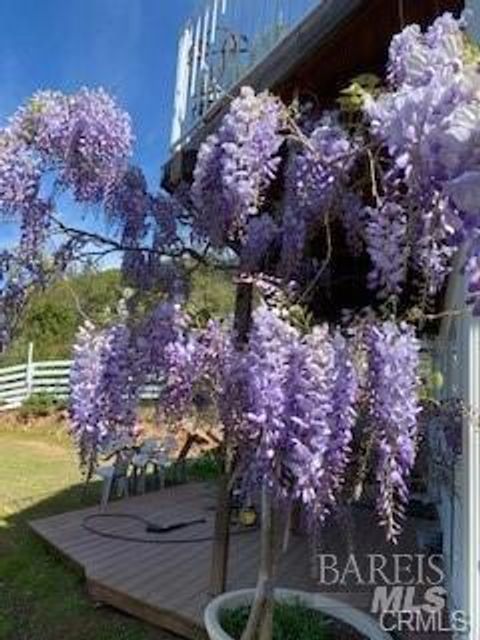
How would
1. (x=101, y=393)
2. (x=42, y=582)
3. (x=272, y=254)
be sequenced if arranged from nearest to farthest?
(x=101, y=393) < (x=272, y=254) < (x=42, y=582)

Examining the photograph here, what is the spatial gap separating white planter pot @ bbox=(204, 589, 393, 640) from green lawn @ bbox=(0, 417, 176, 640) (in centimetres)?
102

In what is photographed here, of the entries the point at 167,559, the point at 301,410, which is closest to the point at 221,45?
the point at 301,410

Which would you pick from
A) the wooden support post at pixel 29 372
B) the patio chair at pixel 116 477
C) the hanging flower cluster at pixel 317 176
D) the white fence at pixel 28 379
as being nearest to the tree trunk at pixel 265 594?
the hanging flower cluster at pixel 317 176

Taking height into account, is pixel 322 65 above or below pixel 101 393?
above

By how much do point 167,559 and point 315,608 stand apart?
2535mm

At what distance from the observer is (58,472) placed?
41.7ft

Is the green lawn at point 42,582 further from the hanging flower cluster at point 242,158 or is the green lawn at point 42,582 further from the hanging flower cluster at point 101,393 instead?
the hanging flower cluster at point 242,158

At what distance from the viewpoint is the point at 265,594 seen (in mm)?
3541

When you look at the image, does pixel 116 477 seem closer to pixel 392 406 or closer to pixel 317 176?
pixel 317 176

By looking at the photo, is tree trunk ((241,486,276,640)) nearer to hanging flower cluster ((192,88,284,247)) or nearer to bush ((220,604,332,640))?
bush ((220,604,332,640))

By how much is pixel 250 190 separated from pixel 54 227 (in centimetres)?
131

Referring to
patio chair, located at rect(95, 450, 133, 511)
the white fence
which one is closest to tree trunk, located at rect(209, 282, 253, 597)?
patio chair, located at rect(95, 450, 133, 511)

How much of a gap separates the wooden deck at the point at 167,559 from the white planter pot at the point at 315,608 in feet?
1.22

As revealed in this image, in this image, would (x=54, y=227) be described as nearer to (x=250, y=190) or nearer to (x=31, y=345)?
(x=250, y=190)
